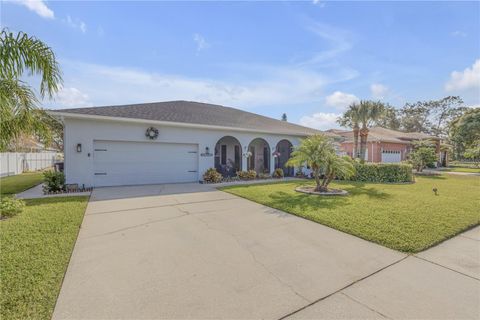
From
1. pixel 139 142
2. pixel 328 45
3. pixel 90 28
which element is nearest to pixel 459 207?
pixel 328 45

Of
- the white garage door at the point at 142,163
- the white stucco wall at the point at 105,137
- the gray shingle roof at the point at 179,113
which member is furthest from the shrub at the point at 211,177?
the gray shingle roof at the point at 179,113

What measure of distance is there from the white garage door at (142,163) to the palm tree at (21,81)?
4.34 metres

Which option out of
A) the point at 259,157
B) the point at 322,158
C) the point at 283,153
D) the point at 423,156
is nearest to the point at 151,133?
the point at 322,158

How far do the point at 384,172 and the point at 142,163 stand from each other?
42.7 ft

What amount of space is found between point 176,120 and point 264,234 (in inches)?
318

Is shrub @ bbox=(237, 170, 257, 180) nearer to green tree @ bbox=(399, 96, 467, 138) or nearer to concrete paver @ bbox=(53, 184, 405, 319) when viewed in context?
concrete paver @ bbox=(53, 184, 405, 319)

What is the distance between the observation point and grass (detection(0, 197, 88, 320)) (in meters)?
2.36

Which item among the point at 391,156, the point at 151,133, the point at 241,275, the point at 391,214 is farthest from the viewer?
the point at 391,156

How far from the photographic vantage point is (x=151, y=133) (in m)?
10.7

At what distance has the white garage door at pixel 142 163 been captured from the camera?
32.9 feet

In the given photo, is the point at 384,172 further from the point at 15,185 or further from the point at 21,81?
the point at 15,185

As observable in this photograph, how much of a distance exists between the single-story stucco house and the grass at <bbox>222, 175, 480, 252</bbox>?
452cm

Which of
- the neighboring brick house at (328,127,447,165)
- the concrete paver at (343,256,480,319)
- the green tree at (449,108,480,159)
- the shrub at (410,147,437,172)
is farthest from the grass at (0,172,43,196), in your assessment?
the green tree at (449,108,480,159)

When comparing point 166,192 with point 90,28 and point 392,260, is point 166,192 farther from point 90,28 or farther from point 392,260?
point 392,260
